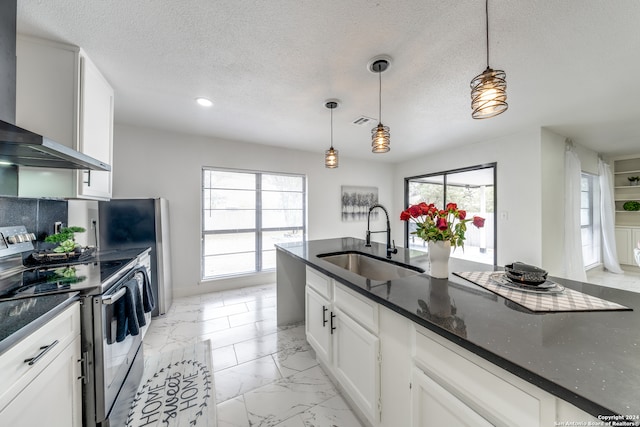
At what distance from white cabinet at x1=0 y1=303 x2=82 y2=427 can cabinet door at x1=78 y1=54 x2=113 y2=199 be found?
114cm

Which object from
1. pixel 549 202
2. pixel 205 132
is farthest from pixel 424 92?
pixel 205 132

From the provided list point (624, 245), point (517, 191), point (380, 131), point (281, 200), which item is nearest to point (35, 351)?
point (380, 131)

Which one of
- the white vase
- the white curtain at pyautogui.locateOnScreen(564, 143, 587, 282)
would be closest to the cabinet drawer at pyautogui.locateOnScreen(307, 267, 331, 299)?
the white vase

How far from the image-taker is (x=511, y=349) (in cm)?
69

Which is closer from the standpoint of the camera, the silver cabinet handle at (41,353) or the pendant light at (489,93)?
the silver cabinet handle at (41,353)

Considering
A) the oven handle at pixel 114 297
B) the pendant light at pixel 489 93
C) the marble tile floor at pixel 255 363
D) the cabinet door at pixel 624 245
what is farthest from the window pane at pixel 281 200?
the cabinet door at pixel 624 245

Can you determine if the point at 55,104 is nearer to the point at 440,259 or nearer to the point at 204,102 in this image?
the point at 204,102

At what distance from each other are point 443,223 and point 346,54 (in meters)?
1.41

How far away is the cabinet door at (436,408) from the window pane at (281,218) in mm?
3590

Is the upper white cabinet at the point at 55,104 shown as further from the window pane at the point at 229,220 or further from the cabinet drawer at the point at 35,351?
the window pane at the point at 229,220

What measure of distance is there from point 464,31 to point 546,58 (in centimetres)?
84

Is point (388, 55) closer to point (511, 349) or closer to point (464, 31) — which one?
point (464, 31)

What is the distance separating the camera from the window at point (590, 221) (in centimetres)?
476

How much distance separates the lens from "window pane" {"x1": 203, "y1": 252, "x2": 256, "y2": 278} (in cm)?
382
